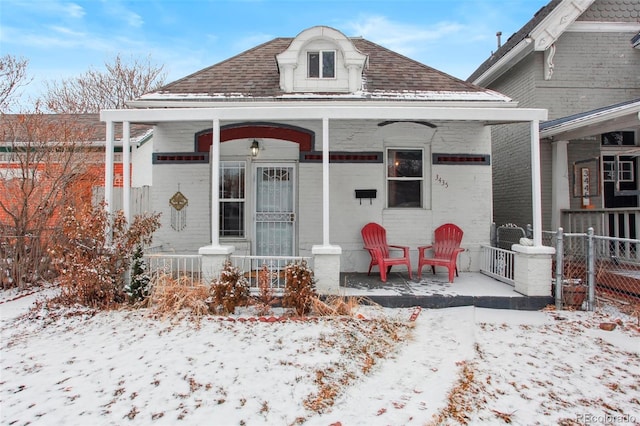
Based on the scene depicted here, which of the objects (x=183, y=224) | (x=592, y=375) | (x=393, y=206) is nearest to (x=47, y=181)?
(x=183, y=224)

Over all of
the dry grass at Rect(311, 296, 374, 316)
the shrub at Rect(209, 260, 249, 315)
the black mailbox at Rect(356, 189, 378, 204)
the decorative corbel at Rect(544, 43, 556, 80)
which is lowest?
the dry grass at Rect(311, 296, 374, 316)

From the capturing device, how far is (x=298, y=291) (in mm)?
5008

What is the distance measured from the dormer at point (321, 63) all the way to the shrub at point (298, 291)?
13.1ft

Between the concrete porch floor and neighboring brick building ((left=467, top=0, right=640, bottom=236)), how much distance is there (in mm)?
3624

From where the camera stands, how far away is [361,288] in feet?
19.1

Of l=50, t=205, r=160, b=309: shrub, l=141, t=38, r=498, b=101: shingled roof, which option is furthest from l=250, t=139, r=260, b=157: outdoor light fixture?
l=50, t=205, r=160, b=309: shrub

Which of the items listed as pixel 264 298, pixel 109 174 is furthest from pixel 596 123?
pixel 109 174

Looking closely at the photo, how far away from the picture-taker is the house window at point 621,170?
8750 mm

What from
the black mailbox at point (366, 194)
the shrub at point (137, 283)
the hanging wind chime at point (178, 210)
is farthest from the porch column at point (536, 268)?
the hanging wind chime at point (178, 210)

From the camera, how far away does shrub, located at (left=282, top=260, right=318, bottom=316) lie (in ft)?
16.3

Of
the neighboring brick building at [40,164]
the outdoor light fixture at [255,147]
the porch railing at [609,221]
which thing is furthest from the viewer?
the outdoor light fixture at [255,147]

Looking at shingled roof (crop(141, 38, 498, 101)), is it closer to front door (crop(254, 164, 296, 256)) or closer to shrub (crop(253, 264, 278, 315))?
front door (crop(254, 164, 296, 256))

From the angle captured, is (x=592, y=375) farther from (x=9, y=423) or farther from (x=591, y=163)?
(x=591, y=163)

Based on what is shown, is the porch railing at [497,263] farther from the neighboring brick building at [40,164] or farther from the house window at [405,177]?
the neighboring brick building at [40,164]
